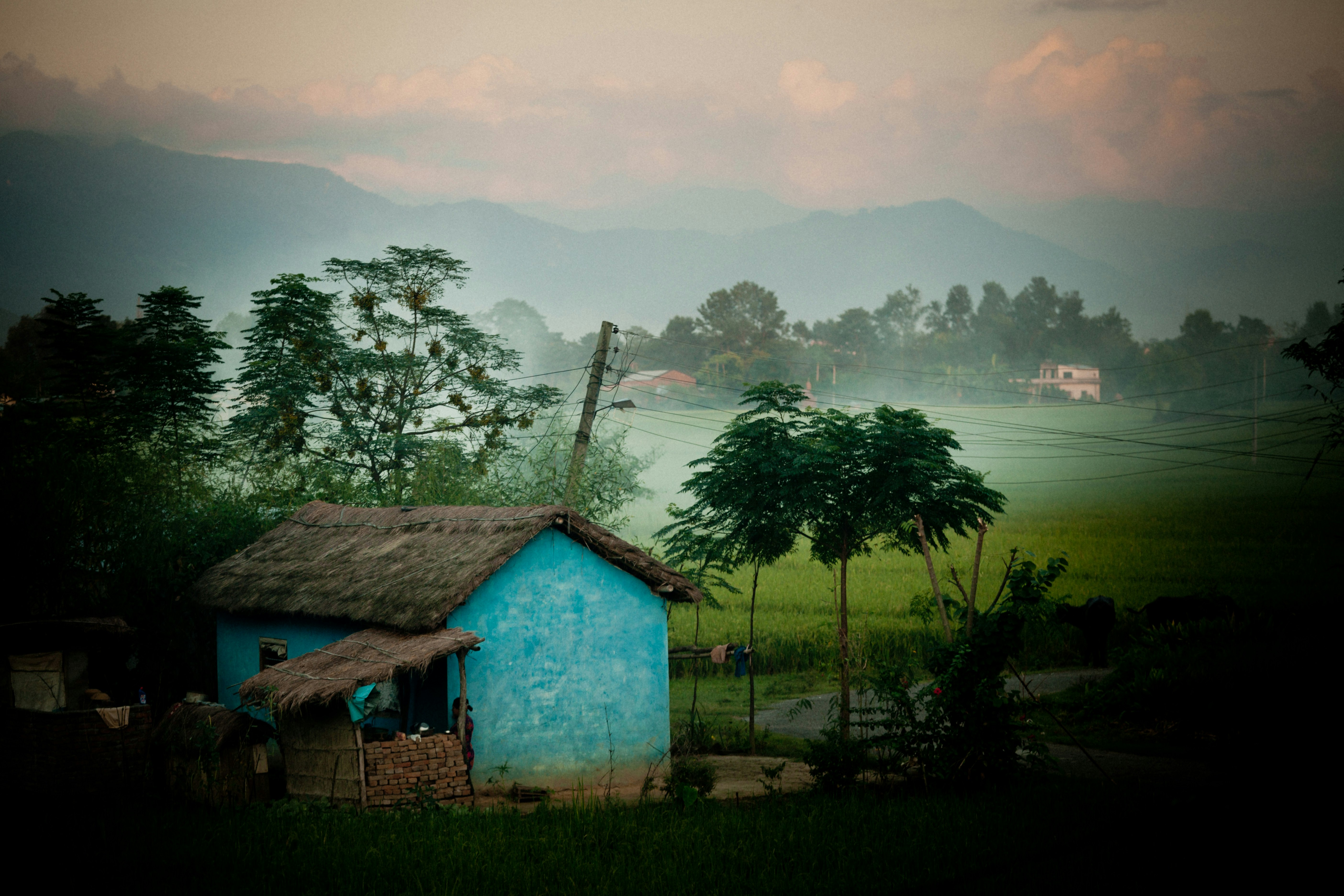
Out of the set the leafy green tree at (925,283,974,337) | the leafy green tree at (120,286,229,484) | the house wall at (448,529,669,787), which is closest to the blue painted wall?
the house wall at (448,529,669,787)

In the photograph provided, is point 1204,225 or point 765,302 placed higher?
point 1204,225

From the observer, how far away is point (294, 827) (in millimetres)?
8977

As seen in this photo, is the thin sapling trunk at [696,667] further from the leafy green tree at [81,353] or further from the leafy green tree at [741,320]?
the leafy green tree at [741,320]

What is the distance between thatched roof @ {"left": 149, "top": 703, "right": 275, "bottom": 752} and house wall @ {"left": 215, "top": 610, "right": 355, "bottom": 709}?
1.32 metres

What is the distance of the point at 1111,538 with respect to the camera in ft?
104

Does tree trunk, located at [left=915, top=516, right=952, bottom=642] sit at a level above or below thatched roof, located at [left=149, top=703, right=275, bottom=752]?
above

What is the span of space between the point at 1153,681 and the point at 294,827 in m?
12.4

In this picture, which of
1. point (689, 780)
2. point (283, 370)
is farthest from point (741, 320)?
point (689, 780)

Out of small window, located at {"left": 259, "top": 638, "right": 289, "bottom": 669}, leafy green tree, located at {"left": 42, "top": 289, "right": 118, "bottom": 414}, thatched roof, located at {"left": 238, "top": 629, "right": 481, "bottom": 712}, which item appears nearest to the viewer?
thatched roof, located at {"left": 238, "top": 629, "right": 481, "bottom": 712}

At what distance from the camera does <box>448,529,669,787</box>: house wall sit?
1140cm

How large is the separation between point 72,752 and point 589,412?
10504mm

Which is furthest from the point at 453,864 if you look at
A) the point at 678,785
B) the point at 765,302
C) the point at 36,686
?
the point at 765,302

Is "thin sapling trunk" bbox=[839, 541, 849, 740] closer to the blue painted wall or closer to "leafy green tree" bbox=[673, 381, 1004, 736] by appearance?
"leafy green tree" bbox=[673, 381, 1004, 736]

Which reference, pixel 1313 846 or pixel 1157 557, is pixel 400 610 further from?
pixel 1157 557
